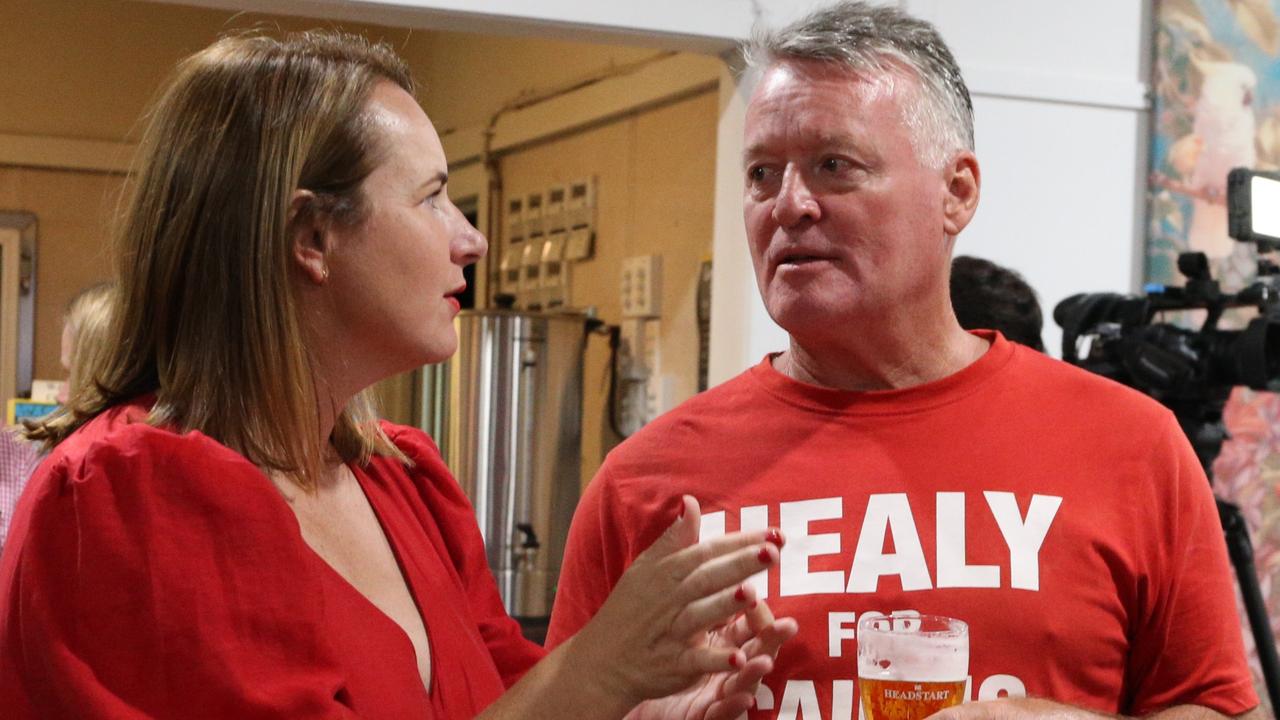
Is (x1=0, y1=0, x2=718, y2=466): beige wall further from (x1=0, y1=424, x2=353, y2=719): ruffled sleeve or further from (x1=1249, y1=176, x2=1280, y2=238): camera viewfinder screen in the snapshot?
(x1=0, y1=424, x2=353, y2=719): ruffled sleeve

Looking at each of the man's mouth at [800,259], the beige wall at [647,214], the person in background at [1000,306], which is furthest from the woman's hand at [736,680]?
the beige wall at [647,214]

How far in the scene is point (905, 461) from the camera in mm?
1567

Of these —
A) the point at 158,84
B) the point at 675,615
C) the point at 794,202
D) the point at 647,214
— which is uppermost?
the point at 158,84

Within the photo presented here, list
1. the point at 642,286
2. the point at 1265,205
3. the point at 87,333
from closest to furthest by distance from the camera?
the point at 87,333 < the point at 1265,205 < the point at 642,286

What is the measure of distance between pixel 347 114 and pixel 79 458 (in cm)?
39

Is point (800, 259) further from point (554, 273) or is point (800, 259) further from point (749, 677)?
point (554, 273)

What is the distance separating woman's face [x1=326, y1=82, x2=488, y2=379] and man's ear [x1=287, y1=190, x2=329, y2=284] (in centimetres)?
1

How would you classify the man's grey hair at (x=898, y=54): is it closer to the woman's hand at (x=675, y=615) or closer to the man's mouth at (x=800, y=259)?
the man's mouth at (x=800, y=259)

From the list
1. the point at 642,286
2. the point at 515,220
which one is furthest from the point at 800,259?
the point at 515,220

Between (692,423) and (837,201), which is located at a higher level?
(837,201)

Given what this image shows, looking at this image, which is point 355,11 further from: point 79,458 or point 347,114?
point 79,458

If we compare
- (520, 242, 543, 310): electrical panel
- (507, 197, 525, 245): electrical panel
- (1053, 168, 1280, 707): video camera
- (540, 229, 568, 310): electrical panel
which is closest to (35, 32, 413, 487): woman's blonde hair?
(1053, 168, 1280, 707): video camera

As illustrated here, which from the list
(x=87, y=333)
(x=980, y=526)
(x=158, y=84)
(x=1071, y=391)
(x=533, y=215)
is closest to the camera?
(x=980, y=526)

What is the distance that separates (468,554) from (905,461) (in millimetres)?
460
